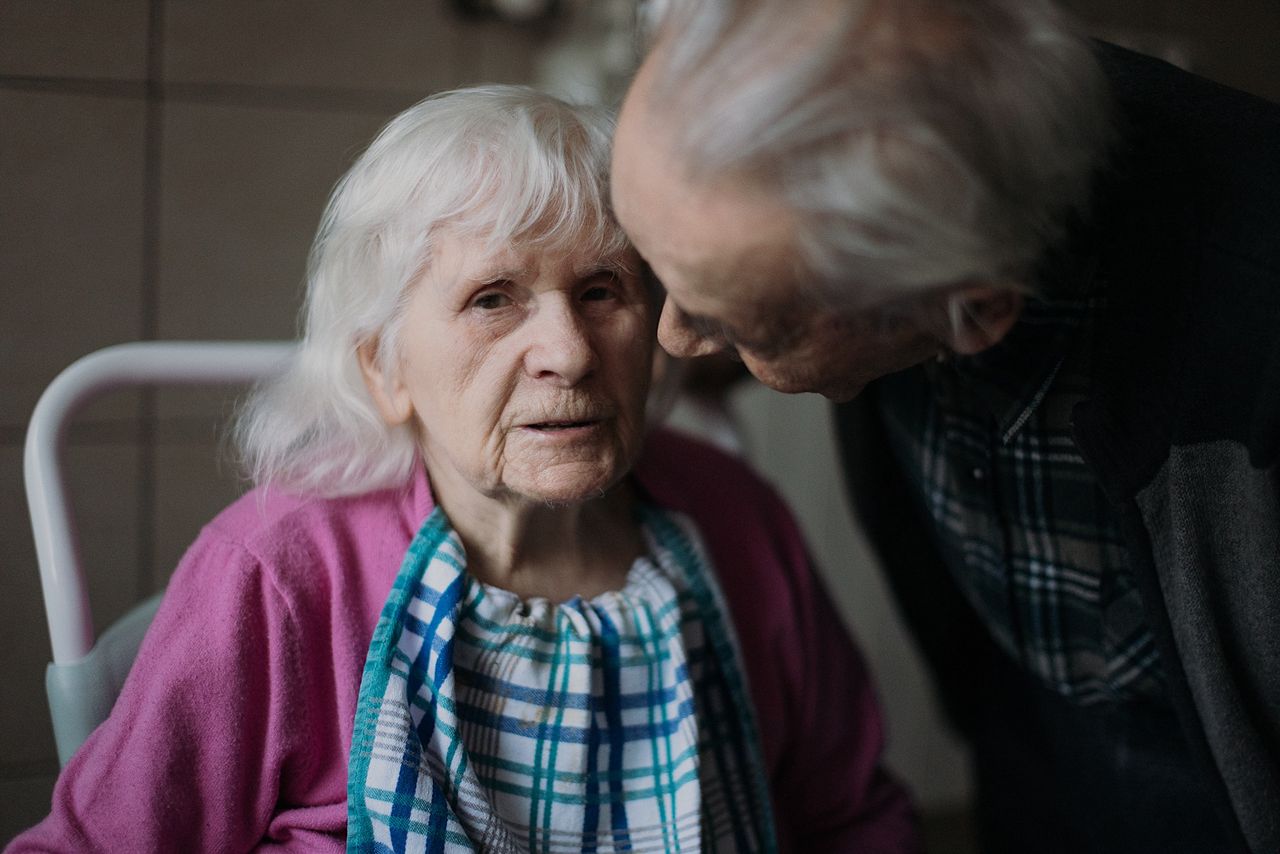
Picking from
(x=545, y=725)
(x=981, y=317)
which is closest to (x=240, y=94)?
(x=545, y=725)

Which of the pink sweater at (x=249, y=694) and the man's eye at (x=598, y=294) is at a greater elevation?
the man's eye at (x=598, y=294)

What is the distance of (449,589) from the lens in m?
0.99

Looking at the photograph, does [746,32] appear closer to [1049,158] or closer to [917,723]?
[1049,158]

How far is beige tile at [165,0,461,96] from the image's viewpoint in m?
1.48

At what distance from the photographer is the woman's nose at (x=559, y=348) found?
93 centimetres

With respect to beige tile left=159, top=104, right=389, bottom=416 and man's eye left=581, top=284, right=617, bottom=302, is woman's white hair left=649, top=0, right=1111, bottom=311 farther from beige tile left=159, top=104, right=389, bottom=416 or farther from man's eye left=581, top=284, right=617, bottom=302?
beige tile left=159, top=104, right=389, bottom=416

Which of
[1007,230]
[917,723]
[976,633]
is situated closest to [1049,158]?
[1007,230]

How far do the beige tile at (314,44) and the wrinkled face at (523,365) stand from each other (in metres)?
0.76

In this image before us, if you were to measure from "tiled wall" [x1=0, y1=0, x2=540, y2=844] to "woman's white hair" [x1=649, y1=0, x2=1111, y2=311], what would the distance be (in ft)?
2.88

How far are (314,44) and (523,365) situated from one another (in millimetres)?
875

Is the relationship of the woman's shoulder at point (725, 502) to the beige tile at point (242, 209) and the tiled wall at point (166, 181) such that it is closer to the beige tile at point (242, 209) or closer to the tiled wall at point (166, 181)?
the tiled wall at point (166, 181)

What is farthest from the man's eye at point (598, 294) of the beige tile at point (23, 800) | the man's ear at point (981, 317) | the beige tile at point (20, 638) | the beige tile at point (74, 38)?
the beige tile at point (74, 38)

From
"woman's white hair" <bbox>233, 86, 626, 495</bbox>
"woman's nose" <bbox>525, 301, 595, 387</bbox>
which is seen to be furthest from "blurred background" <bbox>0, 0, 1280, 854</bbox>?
"woman's nose" <bbox>525, 301, 595, 387</bbox>

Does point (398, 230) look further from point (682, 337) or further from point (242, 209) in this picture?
point (242, 209)
